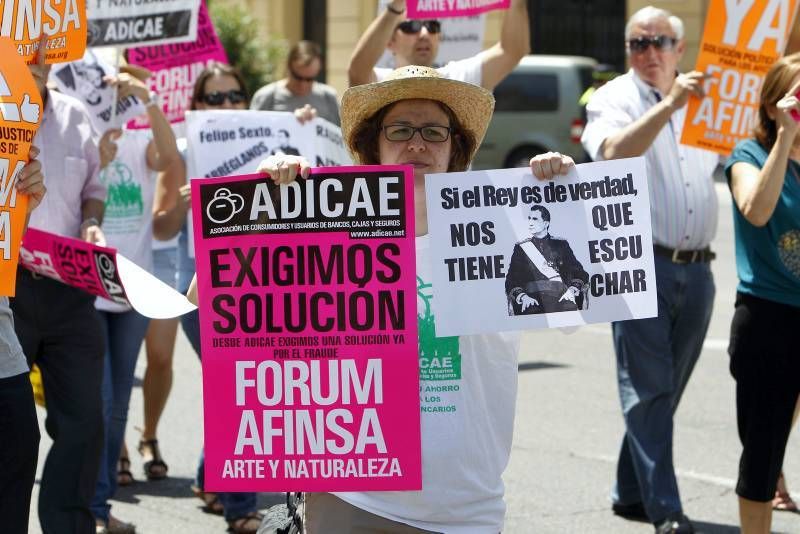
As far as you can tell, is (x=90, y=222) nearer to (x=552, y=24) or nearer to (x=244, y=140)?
(x=244, y=140)

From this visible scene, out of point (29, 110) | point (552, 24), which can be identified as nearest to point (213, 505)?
point (29, 110)

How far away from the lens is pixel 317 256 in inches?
130

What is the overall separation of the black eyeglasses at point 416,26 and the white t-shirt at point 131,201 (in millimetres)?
1289

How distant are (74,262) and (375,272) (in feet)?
5.45

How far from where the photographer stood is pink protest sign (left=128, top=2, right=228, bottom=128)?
25.3 feet

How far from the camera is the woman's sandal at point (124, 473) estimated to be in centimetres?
689

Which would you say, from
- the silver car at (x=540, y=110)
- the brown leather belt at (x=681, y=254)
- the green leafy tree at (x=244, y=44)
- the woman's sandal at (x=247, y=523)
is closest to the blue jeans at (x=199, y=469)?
the woman's sandal at (x=247, y=523)

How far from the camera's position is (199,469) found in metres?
6.34

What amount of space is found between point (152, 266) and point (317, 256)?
12.2 ft

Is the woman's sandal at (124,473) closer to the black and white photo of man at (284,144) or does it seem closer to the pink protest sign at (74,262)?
the black and white photo of man at (284,144)

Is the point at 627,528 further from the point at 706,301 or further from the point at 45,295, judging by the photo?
the point at 45,295

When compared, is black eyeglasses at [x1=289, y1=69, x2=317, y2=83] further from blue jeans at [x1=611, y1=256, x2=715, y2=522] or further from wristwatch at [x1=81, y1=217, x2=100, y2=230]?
wristwatch at [x1=81, y1=217, x2=100, y2=230]

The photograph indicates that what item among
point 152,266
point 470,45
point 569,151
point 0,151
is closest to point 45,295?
point 0,151

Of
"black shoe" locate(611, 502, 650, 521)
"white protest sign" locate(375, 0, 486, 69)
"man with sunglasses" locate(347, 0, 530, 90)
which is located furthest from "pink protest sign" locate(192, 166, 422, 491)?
"white protest sign" locate(375, 0, 486, 69)
